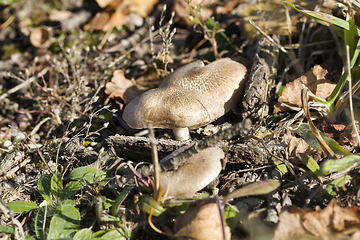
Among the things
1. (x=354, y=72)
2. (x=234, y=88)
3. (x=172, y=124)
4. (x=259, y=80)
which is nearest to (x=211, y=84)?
(x=234, y=88)

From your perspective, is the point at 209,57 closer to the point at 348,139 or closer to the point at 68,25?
the point at 348,139

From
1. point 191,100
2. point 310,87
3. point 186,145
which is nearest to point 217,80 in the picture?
point 191,100

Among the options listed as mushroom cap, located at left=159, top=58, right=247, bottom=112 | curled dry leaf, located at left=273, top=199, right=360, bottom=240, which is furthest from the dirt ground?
mushroom cap, located at left=159, top=58, right=247, bottom=112

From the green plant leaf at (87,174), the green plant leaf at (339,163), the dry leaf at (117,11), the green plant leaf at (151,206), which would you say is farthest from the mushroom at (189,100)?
the dry leaf at (117,11)

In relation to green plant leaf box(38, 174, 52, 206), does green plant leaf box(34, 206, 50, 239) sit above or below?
below

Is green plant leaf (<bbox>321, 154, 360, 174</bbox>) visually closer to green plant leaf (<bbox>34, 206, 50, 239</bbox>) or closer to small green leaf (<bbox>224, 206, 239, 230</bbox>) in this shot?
small green leaf (<bbox>224, 206, 239, 230</bbox>)
